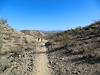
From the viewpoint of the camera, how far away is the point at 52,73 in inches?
692

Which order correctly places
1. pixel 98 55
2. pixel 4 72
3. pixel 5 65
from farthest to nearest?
pixel 98 55, pixel 5 65, pixel 4 72

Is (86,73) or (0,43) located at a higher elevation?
(0,43)

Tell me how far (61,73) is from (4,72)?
3.90 m

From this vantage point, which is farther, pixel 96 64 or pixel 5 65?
pixel 96 64

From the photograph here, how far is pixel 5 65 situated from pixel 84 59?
750cm

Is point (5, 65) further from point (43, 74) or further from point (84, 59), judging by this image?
point (84, 59)

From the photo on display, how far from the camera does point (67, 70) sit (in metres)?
18.1

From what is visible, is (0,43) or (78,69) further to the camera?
(0,43)

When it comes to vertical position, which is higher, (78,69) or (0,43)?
(0,43)

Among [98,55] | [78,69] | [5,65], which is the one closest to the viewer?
[5,65]

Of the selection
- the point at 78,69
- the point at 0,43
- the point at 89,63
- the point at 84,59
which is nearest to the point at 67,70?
the point at 78,69

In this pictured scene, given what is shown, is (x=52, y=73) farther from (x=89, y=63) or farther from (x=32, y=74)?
(x=89, y=63)

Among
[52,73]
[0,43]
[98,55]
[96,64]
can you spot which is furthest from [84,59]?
[0,43]

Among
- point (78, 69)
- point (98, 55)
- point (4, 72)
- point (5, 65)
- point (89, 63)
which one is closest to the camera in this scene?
point (4, 72)
